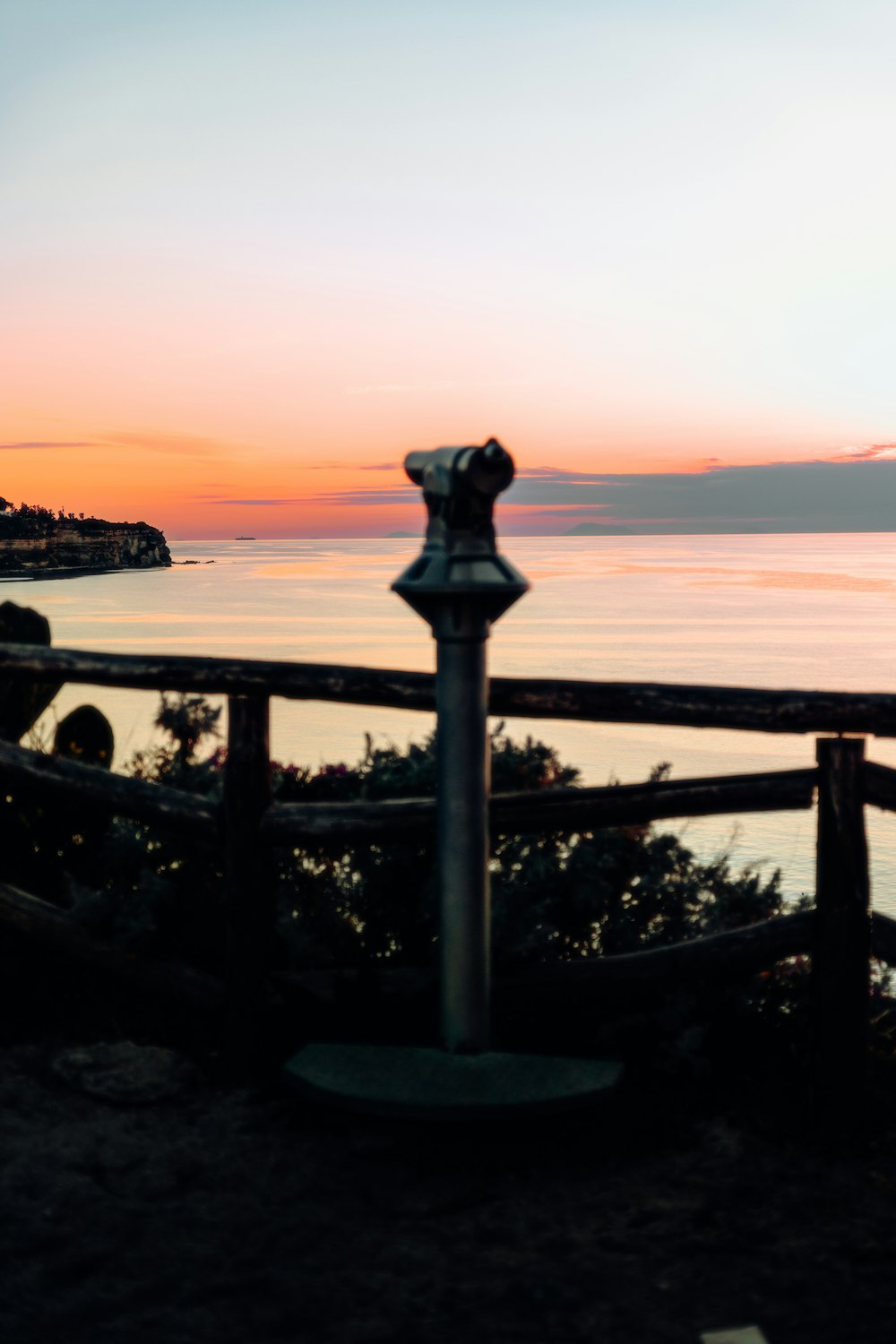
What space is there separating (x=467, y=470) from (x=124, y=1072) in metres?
2.14

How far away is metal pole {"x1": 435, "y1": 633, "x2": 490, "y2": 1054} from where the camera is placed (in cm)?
361

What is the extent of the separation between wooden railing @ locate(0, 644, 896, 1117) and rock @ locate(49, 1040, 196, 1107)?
0.19 meters

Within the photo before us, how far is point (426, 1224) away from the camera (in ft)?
10.4

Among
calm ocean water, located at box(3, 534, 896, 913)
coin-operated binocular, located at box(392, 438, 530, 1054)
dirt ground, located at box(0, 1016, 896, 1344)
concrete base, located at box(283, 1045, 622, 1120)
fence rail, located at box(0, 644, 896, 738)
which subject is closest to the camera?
dirt ground, located at box(0, 1016, 896, 1344)

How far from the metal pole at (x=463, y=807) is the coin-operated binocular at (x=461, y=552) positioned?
0.08 meters

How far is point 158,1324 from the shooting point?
8.95 ft

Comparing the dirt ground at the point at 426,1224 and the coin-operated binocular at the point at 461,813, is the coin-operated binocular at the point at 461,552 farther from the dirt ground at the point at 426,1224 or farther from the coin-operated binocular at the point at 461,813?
the dirt ground at the point at 426,1224

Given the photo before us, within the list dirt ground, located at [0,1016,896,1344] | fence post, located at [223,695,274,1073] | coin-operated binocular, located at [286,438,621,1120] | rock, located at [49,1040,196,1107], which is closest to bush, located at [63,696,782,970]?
fence post, located at [223,695,274,1073]

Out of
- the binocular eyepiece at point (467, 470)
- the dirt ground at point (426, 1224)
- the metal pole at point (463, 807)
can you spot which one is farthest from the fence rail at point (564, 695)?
the dirt ground at point (426, 1224)

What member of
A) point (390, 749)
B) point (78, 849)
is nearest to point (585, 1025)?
point (390, 749)

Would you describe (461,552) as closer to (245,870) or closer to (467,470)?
(467,470)

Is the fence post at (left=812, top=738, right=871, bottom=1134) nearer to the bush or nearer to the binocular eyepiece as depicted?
the bush

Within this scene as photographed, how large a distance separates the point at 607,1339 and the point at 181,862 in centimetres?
263

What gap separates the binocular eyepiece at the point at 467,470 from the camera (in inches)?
137
